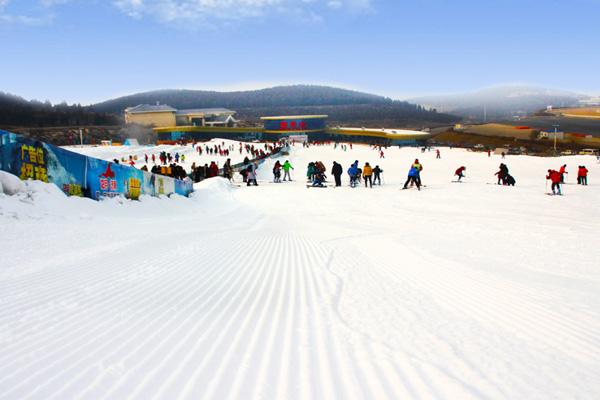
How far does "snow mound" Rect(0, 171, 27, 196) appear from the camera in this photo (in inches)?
354

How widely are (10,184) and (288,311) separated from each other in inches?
310

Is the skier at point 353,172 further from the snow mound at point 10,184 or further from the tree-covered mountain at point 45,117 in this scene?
the tree-covered mountain at point 45,117

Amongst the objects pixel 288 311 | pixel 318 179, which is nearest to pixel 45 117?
pixel 318 179

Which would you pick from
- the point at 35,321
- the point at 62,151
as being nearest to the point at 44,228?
the point at 62,151

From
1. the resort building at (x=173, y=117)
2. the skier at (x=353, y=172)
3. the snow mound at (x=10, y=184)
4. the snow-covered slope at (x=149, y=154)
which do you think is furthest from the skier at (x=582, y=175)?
the resort building at (x=173, y=117)

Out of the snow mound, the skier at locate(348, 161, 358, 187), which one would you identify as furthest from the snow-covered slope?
the snow mound

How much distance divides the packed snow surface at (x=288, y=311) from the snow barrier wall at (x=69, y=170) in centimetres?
64

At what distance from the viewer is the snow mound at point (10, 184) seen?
354 inches

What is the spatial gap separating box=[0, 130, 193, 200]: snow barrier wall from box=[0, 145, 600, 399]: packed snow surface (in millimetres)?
642

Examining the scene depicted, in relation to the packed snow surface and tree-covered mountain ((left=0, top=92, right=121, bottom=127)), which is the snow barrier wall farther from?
tree-covered mountain ((left=0, top=92, right=121, bottom=127))

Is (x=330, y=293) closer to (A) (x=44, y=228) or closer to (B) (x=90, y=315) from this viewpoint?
(B) (x=90, y=315)

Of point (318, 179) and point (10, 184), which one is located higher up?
point (10, 184)

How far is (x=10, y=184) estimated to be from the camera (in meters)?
9.12

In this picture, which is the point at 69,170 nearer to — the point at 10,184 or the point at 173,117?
the point at 10,184
